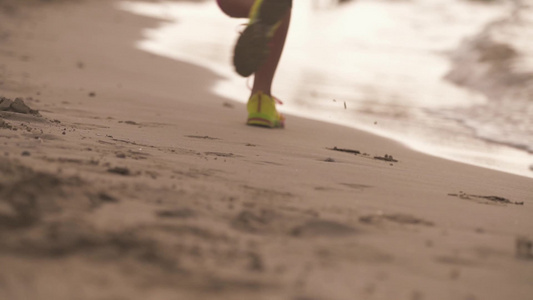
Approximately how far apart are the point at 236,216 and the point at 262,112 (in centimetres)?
203

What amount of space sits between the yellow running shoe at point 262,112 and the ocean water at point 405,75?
0.43m

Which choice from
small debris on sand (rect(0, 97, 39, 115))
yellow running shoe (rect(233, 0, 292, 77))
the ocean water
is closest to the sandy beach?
small debris on sand (rect(0, 97, 39, 115))

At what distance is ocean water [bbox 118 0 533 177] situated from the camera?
4582mm

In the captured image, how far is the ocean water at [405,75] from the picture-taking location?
4582mm

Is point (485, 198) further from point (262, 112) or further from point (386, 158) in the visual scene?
point (262, 112)

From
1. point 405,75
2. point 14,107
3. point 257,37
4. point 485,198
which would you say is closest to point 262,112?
point 257,37

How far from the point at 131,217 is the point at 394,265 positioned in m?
0.60

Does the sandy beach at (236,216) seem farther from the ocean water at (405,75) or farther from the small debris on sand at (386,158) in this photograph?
the ocean water at (405,75)

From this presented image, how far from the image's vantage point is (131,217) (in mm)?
Result: 1552

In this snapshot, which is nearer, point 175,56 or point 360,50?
point 175,56

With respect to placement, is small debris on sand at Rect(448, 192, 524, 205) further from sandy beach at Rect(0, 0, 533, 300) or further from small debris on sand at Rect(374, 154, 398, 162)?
small debris on sand at Rect(374, 154, 398, 162)

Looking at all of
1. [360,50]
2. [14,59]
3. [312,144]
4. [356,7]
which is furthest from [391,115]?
[356,7]

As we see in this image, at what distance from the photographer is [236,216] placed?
1698mm

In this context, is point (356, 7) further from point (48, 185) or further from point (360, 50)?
point (48, 185)
